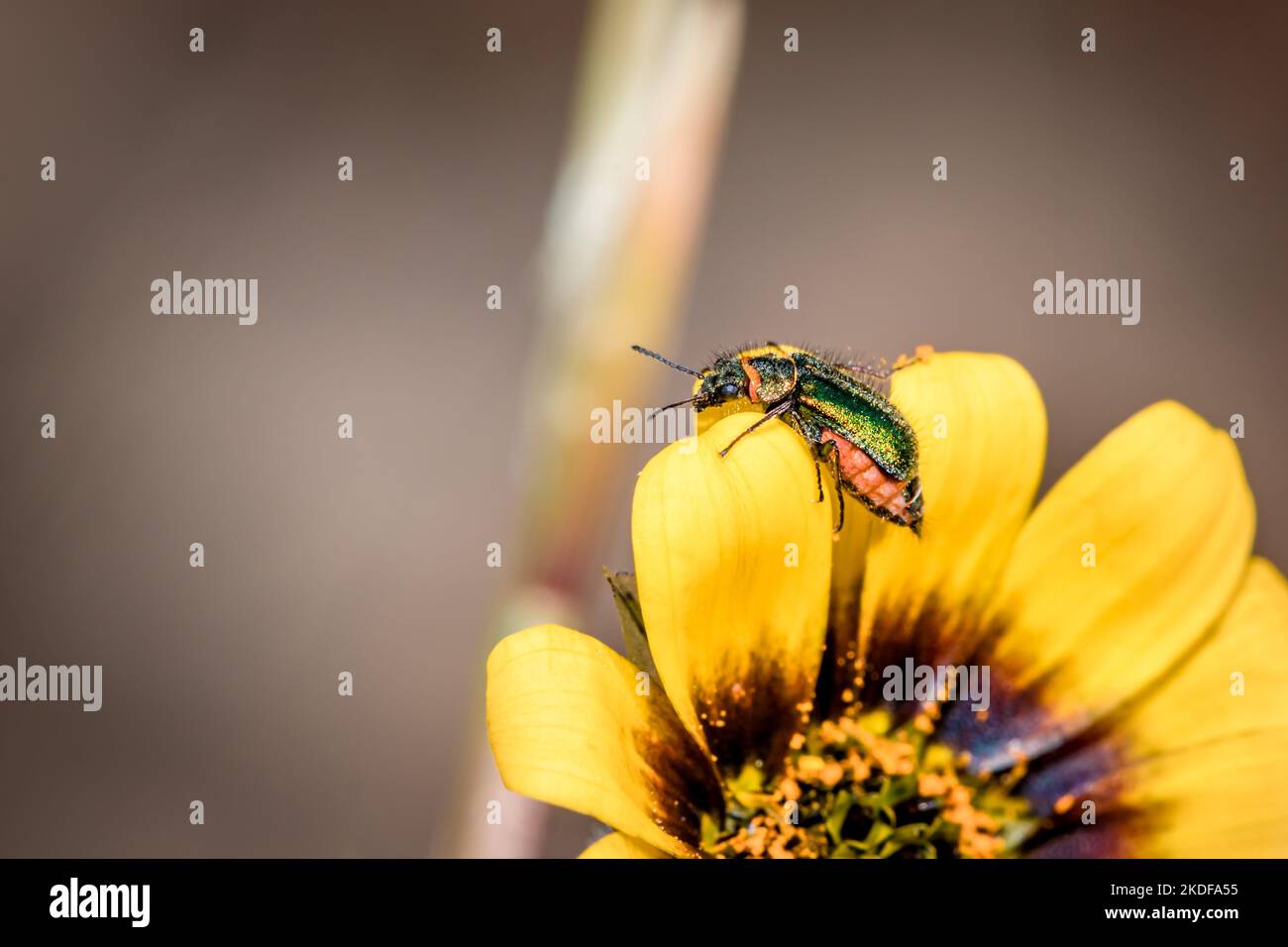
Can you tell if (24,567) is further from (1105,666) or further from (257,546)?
(1105,666)

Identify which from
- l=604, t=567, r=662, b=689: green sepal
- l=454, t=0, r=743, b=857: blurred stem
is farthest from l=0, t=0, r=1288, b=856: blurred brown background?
l=604, t=567, r=662, b=689: green sepal

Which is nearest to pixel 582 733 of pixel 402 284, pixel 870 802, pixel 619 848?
pixel 619 848

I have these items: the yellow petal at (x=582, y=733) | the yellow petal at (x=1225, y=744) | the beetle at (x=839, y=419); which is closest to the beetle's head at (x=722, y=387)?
the beetle at (x=839, y=419)

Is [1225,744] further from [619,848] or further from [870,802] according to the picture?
[619,848]

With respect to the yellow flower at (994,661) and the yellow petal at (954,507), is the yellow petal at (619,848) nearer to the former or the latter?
the yellow flower at (994,661)

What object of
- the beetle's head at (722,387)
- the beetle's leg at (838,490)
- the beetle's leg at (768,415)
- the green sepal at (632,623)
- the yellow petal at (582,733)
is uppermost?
the beetle's head at (722,387)

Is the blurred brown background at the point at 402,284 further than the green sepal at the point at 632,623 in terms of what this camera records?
Yes

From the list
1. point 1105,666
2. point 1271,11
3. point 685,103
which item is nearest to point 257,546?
point 685,103
